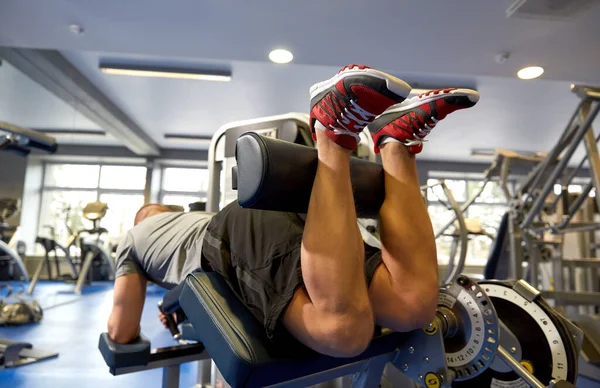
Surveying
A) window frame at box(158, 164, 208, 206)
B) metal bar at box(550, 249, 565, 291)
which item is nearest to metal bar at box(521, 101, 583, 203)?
metal bar at box(550, 249, 565, 291)

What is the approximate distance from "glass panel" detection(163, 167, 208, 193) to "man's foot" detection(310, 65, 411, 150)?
681cm

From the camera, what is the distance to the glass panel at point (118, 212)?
4344 millimetres

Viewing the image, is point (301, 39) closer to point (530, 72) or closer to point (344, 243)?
point (530, 72)

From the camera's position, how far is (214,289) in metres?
0.89

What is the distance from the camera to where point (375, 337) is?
94cm

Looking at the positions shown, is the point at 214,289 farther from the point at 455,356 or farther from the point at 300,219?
the point at 455,356

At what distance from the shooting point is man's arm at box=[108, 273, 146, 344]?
1.29m

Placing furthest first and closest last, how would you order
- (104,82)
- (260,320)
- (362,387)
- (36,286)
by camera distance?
(104,82), (36,286), (362,387), (260,320)

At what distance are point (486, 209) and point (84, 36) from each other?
7.29 m

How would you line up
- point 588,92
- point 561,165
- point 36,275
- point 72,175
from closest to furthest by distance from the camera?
point 588,92 < point 561,165 < point 36,275 < point 72,175

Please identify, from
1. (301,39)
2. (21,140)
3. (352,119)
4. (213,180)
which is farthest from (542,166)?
(21,140)

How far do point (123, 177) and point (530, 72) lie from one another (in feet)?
14.4

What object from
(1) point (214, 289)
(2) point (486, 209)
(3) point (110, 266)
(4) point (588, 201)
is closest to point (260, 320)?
(1) point (214, 289)

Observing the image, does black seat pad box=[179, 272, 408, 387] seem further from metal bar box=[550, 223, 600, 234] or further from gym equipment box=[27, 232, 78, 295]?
gym equipment box=[27, 232, 78, 295]
